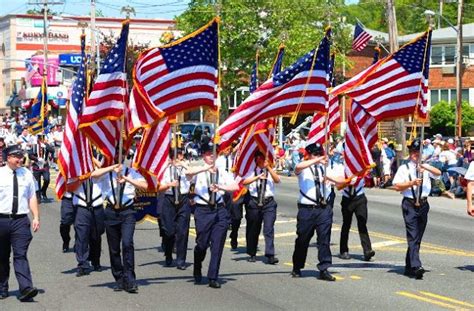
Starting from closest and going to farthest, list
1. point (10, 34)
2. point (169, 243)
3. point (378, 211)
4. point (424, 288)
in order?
1. point (424, 288)
2. point (169, 243)
3. point (378, 211)
4. point (10, 34)

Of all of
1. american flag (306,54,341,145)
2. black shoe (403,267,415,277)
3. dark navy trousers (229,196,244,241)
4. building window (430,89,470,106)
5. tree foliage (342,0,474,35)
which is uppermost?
tree foliage (342,0,474,35)

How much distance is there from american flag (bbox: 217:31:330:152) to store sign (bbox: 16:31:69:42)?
89.4m

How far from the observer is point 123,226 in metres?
12.9

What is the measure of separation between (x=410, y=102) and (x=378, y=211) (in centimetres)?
1070

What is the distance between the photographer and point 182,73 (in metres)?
13.4

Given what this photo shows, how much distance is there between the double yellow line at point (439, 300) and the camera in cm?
1161

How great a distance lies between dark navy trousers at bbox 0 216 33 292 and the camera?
12.1 metres

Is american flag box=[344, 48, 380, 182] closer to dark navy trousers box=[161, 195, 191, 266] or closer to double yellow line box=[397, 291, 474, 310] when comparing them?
dark navy trousers box=[161, 195, 191, 266]

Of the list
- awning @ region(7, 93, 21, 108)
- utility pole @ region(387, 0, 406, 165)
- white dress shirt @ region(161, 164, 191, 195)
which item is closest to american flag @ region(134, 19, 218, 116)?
white dress shirt @ region(161, 164, 191, 195)

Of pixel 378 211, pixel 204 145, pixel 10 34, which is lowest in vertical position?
pixel 378 211

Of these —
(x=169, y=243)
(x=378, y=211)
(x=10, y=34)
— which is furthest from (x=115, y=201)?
(x=10, y=34)

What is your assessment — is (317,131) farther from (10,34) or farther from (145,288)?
(10,34)

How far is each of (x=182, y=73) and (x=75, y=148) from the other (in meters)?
2.34

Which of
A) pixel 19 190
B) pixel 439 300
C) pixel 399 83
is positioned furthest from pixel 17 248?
pixel 399 83
